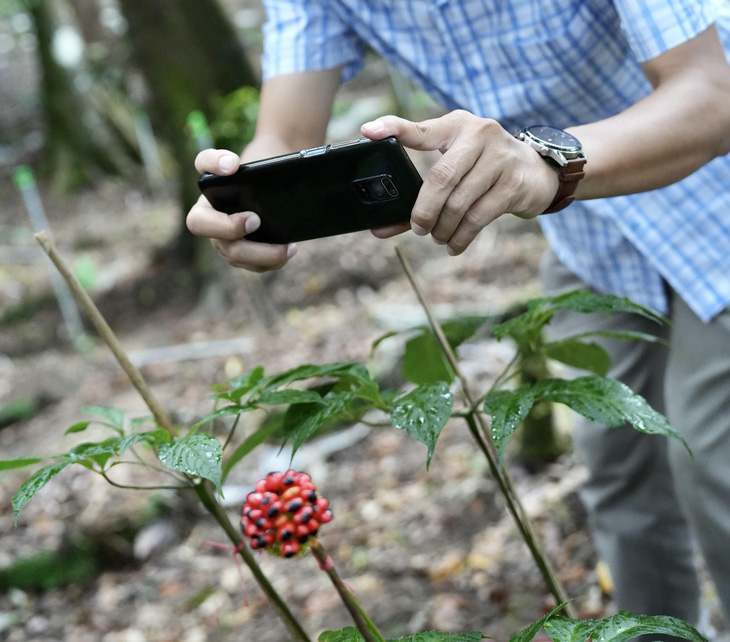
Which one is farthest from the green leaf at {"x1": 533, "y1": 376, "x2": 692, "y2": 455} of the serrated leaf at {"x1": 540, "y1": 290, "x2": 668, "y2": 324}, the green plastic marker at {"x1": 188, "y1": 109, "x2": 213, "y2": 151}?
the green plastic marker at {"x1": 188, "y1": 109, "x2": 213, "y2": 151}

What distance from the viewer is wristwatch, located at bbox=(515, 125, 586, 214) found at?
3.48ft

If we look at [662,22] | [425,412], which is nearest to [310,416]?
[425,412]

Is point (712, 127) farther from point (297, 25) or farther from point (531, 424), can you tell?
point (531, 424)

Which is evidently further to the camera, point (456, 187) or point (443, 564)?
point (443, 564)

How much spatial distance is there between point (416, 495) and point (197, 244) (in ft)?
11.0

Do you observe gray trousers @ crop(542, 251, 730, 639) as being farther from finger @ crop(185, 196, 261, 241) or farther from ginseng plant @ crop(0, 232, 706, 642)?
finger @ crop(185, 196, 261, 241)

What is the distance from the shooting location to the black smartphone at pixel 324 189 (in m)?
1.04

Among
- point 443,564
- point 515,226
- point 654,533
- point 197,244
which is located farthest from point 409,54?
point 197,244

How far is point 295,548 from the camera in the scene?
2.72ft

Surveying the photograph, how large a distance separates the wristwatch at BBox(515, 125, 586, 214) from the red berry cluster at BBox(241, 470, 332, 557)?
1.92 ft

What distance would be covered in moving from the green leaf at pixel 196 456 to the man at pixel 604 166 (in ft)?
1.36

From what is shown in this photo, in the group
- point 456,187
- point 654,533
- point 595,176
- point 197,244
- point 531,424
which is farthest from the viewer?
point 197,244

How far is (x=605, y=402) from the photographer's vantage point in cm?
98

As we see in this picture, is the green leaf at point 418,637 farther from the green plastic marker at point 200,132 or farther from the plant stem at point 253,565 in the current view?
the green plastic marker at point 200,132
